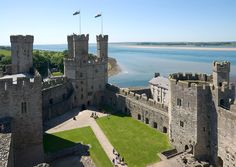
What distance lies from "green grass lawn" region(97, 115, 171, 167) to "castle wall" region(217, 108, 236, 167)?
610 centimetres

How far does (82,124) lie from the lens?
133 ft

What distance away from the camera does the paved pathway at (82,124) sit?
111 feet

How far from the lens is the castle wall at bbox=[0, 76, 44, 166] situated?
2573cm

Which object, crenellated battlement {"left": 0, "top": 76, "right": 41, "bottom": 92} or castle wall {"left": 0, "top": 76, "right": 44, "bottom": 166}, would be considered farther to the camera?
castle wall {"left": 0, "top": 76, "right": 44, "bottom": 166}

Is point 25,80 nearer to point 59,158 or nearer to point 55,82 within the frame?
point 59,158

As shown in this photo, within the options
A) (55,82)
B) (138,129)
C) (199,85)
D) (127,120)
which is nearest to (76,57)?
(55,82)

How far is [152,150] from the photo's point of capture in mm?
31891

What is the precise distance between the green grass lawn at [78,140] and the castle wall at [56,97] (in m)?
6.48

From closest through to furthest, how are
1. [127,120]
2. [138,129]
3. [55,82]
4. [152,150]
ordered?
[152,150]
[138,129]
[127,120]
[55,82]

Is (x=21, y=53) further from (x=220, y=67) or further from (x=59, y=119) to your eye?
(x=220, y=67)

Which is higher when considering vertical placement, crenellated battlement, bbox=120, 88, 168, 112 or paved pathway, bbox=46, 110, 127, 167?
crenellated battlement, bbox=120, 88, 168, 112

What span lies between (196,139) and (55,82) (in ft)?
80.5

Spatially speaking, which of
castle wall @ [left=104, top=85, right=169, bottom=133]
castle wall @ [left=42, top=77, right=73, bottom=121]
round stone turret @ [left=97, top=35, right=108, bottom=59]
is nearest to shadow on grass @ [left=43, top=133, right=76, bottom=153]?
castle wall @ [left=42, top=77, right=73, bottom=121]

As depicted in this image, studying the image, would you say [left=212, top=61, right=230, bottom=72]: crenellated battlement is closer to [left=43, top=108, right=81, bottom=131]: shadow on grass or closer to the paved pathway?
the paved pathway
